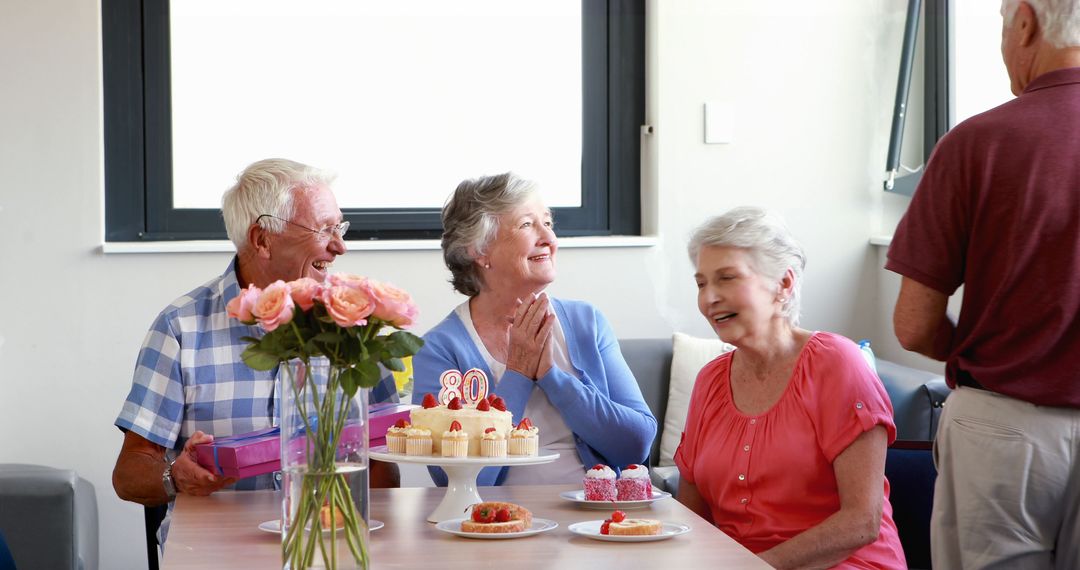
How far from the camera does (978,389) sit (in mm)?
1993

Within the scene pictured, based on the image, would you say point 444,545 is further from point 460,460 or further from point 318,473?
point 318,473

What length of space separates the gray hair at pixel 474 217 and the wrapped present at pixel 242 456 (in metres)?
0.77

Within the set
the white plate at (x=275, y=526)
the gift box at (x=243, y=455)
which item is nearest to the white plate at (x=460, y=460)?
the white plate at (x=275, y=526)

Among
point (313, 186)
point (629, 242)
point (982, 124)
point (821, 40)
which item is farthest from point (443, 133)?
point (982, 124)

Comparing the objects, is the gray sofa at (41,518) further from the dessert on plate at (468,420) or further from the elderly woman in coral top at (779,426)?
the elderly woman in coral top at (779,426)

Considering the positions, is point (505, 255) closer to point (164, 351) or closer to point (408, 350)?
point (164, 351)

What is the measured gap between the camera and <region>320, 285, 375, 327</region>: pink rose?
1.44 meters

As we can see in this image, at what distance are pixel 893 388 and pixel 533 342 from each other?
143 centimetres

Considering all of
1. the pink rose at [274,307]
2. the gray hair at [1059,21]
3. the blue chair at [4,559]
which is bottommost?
the blue chair at [4,559]

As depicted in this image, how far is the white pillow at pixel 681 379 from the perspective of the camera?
381 centimetres

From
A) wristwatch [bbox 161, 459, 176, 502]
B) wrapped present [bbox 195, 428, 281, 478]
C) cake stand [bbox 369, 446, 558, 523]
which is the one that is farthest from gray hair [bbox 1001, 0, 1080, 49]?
wristwatch [bbox 161, 459, 176, 502]

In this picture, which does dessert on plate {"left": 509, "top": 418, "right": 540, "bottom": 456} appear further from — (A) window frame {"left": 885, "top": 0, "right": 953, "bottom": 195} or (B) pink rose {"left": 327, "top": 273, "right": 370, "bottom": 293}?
(A) window frame {"left": 885, "top": 0, "right": 953, "bottom": 195}

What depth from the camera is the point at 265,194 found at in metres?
2.43

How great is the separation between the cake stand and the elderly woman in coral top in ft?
1.26
